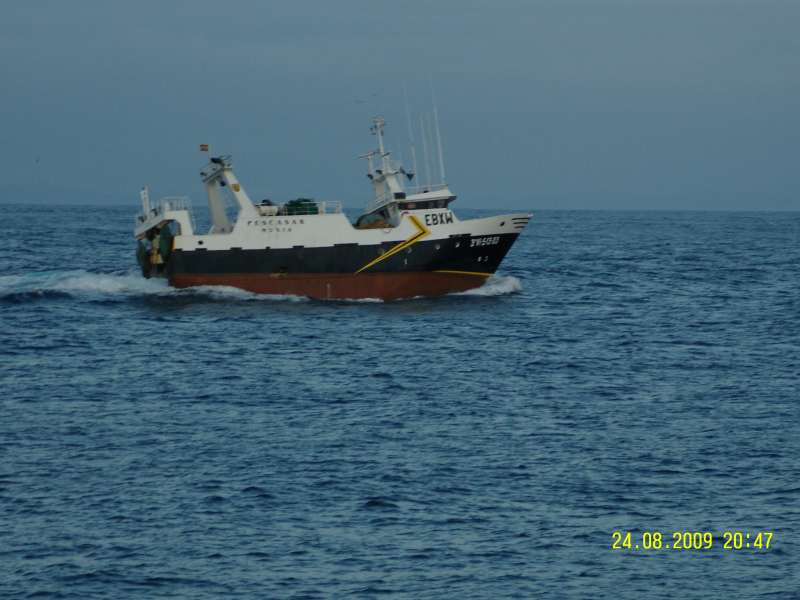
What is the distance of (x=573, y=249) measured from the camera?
131 meters

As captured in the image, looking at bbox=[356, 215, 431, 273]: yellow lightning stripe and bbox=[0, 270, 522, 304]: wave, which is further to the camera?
bbox=[0, 270, 522, 304]: wave

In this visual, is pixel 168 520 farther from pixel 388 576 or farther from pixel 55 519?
pixel 388 576

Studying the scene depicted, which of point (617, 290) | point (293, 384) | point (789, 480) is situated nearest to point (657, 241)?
point (617, 290)

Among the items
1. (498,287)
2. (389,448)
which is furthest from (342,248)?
(389,448)

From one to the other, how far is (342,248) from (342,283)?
2240 mm

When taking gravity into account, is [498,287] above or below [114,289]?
below

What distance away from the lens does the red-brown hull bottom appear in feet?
232

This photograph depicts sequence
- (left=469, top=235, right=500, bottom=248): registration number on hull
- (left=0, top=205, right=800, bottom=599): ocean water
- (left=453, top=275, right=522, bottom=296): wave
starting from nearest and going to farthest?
(left=0, top=205, right=800, bottom=599): ocean water, (left=469, top=235, right=500, bottom=248): registration number on hull, (left=453, top=275, right=522, bottom=296): wave

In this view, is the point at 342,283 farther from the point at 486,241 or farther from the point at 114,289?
the point at 114,289

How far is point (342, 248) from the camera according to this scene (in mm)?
69938
